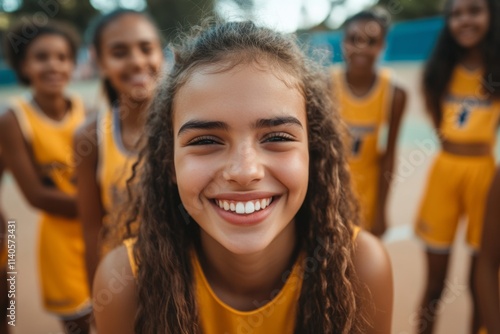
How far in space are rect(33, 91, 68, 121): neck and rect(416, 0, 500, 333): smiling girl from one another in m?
2.61

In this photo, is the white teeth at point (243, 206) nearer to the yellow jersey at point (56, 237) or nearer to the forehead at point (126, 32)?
the forehead at point (126, 32)

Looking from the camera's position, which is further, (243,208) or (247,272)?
(247,272)

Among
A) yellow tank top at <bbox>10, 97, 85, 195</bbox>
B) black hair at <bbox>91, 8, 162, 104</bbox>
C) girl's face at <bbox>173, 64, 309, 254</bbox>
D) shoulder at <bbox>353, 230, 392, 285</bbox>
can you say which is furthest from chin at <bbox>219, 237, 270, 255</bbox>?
yellow tank top at <bbox>10, 97, 85, 195</bbox>

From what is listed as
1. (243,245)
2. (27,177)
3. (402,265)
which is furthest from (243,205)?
(402,265)

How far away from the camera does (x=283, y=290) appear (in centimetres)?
154

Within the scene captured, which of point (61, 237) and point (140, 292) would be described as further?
point (61, 237)

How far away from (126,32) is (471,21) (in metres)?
2.30

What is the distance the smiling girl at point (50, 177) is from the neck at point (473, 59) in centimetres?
280

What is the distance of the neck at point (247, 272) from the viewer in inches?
61.2

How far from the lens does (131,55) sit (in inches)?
98.6

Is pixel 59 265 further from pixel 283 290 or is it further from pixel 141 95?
pixel 283 290

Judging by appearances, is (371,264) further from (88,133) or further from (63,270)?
(63,270)

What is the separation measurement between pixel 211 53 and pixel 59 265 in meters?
2.06

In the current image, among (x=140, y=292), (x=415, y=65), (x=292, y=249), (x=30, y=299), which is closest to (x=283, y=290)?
(x=292, y=249)
